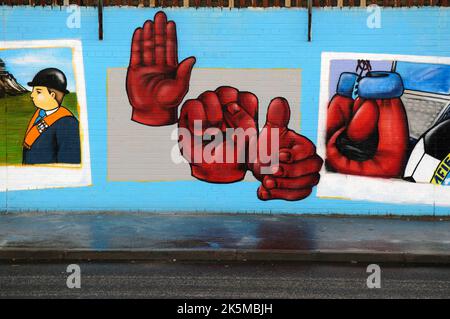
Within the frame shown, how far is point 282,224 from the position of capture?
40.8ft

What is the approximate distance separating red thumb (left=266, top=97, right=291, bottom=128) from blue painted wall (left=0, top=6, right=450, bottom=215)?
0.36 m

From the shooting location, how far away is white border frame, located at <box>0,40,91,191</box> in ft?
44.1

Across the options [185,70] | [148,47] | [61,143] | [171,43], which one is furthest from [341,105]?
[61,143]

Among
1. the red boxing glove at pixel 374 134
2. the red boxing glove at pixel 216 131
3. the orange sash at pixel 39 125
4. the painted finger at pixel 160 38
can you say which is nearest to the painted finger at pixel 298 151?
the red boxing glove at pixel 374 134

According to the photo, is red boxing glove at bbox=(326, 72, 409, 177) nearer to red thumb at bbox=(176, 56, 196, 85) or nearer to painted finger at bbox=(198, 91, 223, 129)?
painted finger at bbox=(198, 91, 223, 129)

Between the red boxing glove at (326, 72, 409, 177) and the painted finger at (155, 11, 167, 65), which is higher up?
the painted finger at (155, 11, 167, 65)

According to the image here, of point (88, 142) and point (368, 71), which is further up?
point (368, 71)

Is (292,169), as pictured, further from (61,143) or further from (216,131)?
(61,143)

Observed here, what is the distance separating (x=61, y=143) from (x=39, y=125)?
1.94 ft

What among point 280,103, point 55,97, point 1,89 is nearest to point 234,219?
point 280,103

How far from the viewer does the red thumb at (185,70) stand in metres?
13.4

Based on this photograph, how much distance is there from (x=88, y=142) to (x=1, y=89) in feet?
6.91

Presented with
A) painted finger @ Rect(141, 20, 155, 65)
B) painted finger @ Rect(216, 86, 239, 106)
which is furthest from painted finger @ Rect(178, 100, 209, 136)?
painted finger @ Rect(141, 20, 155, 65)
